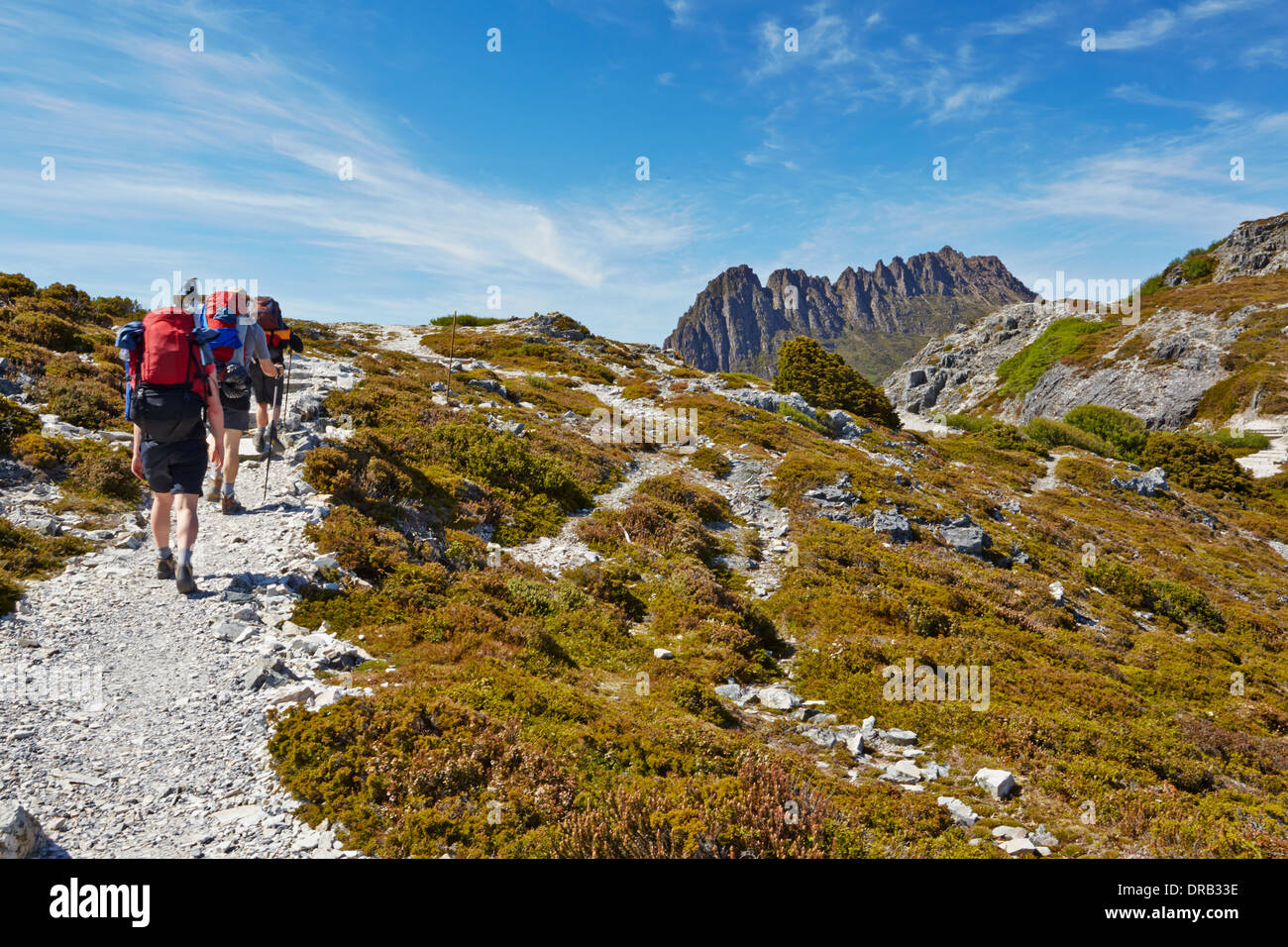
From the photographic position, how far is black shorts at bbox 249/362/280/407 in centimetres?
1312

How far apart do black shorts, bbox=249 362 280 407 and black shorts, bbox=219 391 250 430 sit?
1.18 metres

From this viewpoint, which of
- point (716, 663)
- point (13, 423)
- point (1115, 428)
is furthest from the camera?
point (1115, 428)

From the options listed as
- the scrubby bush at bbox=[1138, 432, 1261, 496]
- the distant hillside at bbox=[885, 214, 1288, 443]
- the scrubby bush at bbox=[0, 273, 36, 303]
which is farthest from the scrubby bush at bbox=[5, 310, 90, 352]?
the distant hillside at bbox=[885, 214, 1288, 443]

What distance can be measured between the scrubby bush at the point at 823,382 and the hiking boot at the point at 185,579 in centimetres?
4365

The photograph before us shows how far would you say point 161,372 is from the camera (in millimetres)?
8141

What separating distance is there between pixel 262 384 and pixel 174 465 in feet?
18.4

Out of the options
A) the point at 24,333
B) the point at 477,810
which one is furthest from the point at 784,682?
the point at 24,333

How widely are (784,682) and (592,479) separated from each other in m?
11.5

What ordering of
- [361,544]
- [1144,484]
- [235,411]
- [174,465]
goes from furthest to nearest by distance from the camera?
[1144,484] < [235,411] < [361,544] < [174,465]

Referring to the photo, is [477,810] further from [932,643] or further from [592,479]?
[592,479]

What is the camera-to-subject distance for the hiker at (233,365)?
11453 mm

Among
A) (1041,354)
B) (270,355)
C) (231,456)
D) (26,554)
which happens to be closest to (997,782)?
(26,554)

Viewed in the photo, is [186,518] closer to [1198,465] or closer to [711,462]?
[711,462]

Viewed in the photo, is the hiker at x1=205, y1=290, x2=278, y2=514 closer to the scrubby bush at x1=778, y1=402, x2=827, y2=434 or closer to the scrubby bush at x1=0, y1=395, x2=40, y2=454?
the scrubby bush at x1=0, y1=395, x2=40, y2=454
